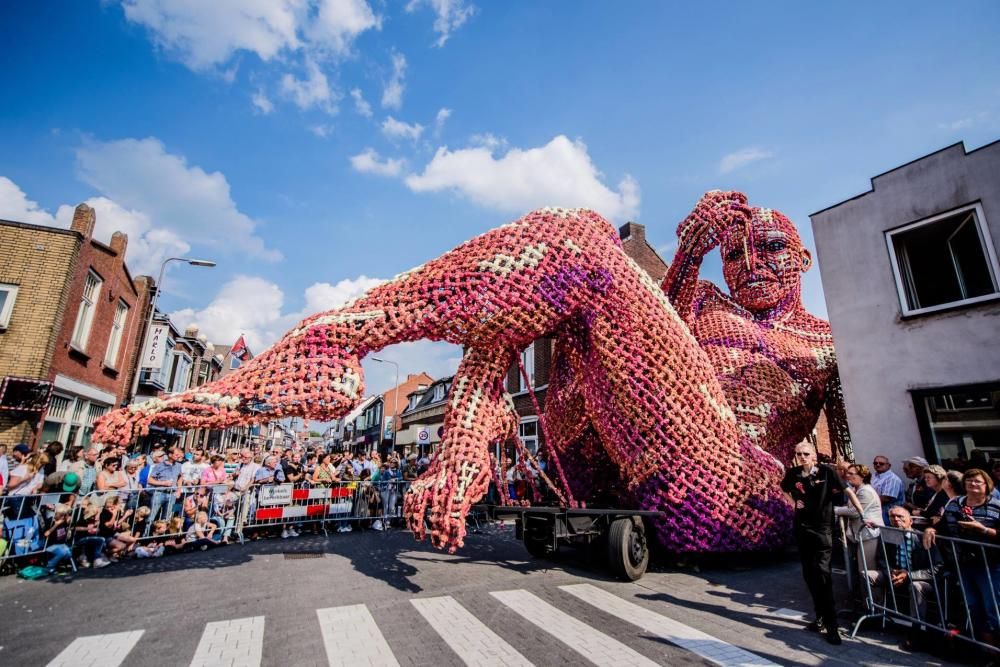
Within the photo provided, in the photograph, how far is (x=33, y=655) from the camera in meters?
3.65

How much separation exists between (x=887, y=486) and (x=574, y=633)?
4.74m

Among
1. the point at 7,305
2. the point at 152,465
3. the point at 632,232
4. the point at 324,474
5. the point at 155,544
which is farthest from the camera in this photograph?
the point at 632,232

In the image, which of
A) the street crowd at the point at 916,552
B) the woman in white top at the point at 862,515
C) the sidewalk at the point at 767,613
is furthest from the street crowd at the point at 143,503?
the woman in white top at the point at 862,515

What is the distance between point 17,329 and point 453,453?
46.3ft

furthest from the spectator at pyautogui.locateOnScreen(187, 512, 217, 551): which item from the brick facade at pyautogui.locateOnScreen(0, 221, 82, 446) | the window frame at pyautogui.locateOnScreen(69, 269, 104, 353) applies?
the window frame at pyautogui.locateOnScreen(69, 269, 104, 353)

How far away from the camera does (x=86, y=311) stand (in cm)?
1488

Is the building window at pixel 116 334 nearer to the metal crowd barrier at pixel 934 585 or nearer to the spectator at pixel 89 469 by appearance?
the spectator at pixel 89 469

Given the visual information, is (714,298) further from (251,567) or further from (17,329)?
(17,329)

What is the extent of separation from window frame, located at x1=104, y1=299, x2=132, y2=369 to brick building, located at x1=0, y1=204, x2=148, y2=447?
0.34 meters

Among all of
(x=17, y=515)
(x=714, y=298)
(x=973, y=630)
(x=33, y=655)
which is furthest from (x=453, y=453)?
(x=17, y=515)

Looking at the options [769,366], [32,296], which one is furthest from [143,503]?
[769,366]

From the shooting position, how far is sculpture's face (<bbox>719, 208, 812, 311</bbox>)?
812 cm

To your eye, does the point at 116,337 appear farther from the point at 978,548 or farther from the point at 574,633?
the point at 978,548

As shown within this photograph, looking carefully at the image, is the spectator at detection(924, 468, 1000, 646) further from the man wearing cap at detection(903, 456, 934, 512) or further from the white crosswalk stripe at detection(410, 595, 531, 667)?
the white crosswalk stripe at detection(410, 595, 531, 667)
